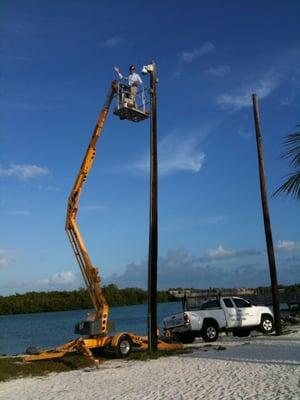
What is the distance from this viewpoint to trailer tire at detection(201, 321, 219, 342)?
73.1ft

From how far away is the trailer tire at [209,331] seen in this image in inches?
877

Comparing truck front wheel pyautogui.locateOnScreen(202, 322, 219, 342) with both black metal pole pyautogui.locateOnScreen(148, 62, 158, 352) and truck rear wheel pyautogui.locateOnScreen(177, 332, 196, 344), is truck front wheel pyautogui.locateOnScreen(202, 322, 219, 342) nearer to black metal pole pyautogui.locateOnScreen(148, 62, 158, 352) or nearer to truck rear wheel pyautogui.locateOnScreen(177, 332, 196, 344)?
truck rear wheel pyautogui.locateOnScreen(177, 332, 196, 344)

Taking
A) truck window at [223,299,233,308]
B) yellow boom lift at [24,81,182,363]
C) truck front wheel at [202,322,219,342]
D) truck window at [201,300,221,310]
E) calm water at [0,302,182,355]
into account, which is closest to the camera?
yellow boom lift at [24,81,182,363]

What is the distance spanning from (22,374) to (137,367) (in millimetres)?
3220

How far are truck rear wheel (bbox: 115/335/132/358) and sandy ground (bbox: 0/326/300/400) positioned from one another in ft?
2.35

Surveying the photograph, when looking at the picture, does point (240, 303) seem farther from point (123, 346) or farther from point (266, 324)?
point (123, 346)

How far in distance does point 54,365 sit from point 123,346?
8.68 feet

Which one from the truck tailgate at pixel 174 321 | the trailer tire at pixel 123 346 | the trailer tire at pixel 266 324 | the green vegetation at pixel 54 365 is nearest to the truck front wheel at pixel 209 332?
the truck tailgate at pixel 174 321

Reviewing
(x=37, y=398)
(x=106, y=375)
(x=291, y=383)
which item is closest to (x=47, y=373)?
(x=106, y=375)

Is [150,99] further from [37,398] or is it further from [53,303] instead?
[53,303]

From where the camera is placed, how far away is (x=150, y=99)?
1862cm

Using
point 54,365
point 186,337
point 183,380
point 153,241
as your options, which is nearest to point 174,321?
point 186,337

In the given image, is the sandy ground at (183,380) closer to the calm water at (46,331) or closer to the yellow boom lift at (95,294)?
the yellow boom lift at (95,294)

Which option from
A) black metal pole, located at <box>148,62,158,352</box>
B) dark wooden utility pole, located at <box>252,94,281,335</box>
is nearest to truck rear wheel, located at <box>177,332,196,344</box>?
dark wooden utility pole, located at <box>252,94,281,335</box>
